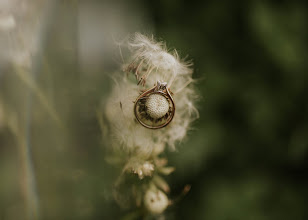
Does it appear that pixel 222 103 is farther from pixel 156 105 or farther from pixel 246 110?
pixel 156 105

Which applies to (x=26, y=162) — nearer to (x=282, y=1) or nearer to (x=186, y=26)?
(x=186, y=26)

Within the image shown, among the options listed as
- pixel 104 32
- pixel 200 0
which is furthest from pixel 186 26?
pixel 104 32

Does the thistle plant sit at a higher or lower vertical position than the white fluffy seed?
higher

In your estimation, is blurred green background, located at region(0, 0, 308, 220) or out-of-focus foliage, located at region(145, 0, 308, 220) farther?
out-of-focus foliage, located at region(145, 0, 308, 220)

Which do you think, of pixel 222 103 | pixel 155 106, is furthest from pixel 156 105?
pixel 222 103

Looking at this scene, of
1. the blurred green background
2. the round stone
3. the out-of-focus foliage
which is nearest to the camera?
the round stone

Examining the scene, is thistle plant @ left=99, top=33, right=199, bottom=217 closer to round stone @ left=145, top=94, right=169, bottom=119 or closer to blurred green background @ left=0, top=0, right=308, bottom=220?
round stone @ left=145, top=94, right=169, bottom=119

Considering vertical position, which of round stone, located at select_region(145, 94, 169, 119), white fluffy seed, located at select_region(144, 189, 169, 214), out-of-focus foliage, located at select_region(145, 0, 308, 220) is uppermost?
out-of-focus foliage, located at select_region(145, 0, 308, 220)

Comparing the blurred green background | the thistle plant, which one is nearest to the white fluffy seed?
the thistle plant
